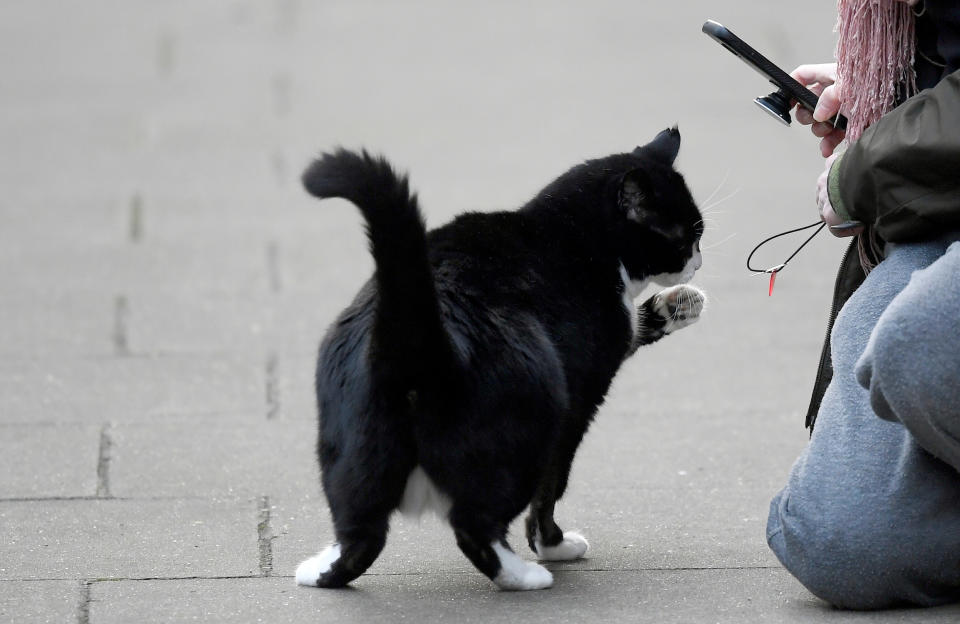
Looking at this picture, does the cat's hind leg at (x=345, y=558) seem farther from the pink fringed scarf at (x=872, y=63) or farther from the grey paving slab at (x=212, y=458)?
the pink fringed scarf at (x=872, y=63)

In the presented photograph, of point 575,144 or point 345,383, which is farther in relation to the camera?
point 575,144

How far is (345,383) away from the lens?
3213 millimetres

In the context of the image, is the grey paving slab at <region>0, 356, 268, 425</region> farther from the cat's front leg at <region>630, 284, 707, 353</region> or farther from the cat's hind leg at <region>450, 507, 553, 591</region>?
the cat's hind leg at <region>450, 507, 553, 591</region>

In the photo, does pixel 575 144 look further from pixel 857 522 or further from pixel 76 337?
pixel 857 522

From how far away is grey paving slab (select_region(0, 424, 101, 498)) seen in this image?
4.16 m

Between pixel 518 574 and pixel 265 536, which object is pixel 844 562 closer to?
pixel 518 574

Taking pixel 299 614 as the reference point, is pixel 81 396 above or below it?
below

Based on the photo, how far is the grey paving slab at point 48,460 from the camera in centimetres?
416

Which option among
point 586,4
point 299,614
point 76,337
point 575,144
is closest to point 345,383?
point 299,614

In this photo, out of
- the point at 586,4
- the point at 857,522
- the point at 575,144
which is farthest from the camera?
the point at 586,4

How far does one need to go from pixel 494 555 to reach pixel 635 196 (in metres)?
0.99

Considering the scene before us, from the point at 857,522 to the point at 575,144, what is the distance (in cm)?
517

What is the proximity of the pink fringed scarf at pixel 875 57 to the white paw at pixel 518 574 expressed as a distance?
1305 millimetres

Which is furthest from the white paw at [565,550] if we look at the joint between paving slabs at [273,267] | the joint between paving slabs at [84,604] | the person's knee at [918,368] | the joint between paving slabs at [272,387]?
the joint between paving slabs at [273,267]
